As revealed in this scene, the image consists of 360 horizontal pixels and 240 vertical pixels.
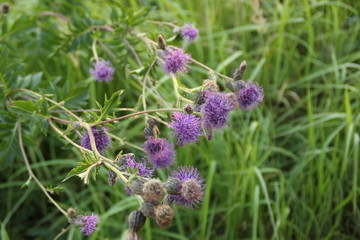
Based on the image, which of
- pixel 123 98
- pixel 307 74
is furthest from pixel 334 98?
pixel 123 98

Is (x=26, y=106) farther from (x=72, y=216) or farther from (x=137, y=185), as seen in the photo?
(x=137, y=185)

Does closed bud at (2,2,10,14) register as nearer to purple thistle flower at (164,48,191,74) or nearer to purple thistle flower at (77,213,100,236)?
purple thistle flower at (164,48,191,74)

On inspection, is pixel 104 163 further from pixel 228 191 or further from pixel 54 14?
pixel 54 14

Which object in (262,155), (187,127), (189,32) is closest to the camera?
(187,127)

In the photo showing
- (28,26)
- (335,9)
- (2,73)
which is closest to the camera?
(2,73)

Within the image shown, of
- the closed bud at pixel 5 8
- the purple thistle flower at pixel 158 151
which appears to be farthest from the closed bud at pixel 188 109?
the closed bud at pixel 5 8

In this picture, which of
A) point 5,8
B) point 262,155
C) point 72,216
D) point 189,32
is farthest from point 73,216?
point 262,155
